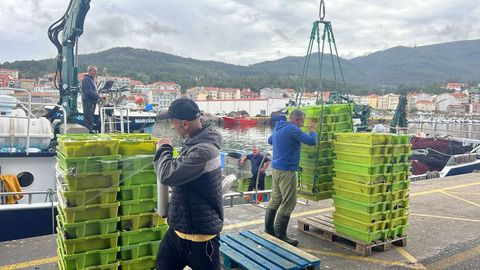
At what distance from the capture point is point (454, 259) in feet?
19.4

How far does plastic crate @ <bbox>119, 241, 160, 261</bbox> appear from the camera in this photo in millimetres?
4266

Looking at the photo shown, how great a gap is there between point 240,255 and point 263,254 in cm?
31

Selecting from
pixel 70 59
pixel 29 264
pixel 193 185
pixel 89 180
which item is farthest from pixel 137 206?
pixel 70 59

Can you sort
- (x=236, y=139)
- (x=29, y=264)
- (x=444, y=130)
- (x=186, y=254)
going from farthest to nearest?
(x=236, y=139)
(x=444, y=130)
(x=29, y=264)
(x=186, y=254)

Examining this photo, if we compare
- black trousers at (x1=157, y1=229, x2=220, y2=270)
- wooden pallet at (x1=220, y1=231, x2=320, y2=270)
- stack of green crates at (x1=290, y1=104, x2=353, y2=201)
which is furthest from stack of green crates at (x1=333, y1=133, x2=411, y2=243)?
black trousers at (x1=157, y1=229, x2=220, y2=270)

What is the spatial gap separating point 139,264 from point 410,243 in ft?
15.3

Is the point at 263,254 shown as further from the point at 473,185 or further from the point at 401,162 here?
the point at 473,185

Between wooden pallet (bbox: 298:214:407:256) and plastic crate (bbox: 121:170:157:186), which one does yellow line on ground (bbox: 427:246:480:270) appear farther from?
plastic crate (bbox: 121:170:157:186)

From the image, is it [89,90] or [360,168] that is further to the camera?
[89,90]

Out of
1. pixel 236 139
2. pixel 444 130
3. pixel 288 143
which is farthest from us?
pixel 236 139

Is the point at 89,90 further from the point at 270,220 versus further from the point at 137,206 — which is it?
the point at 137,206

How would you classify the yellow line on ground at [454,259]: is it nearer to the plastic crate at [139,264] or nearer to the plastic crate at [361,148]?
the plastic crate at [361,148]

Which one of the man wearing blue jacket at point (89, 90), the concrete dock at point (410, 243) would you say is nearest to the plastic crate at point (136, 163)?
the concrete dock at point (410, 243)

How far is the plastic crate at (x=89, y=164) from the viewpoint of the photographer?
388 centimetres
